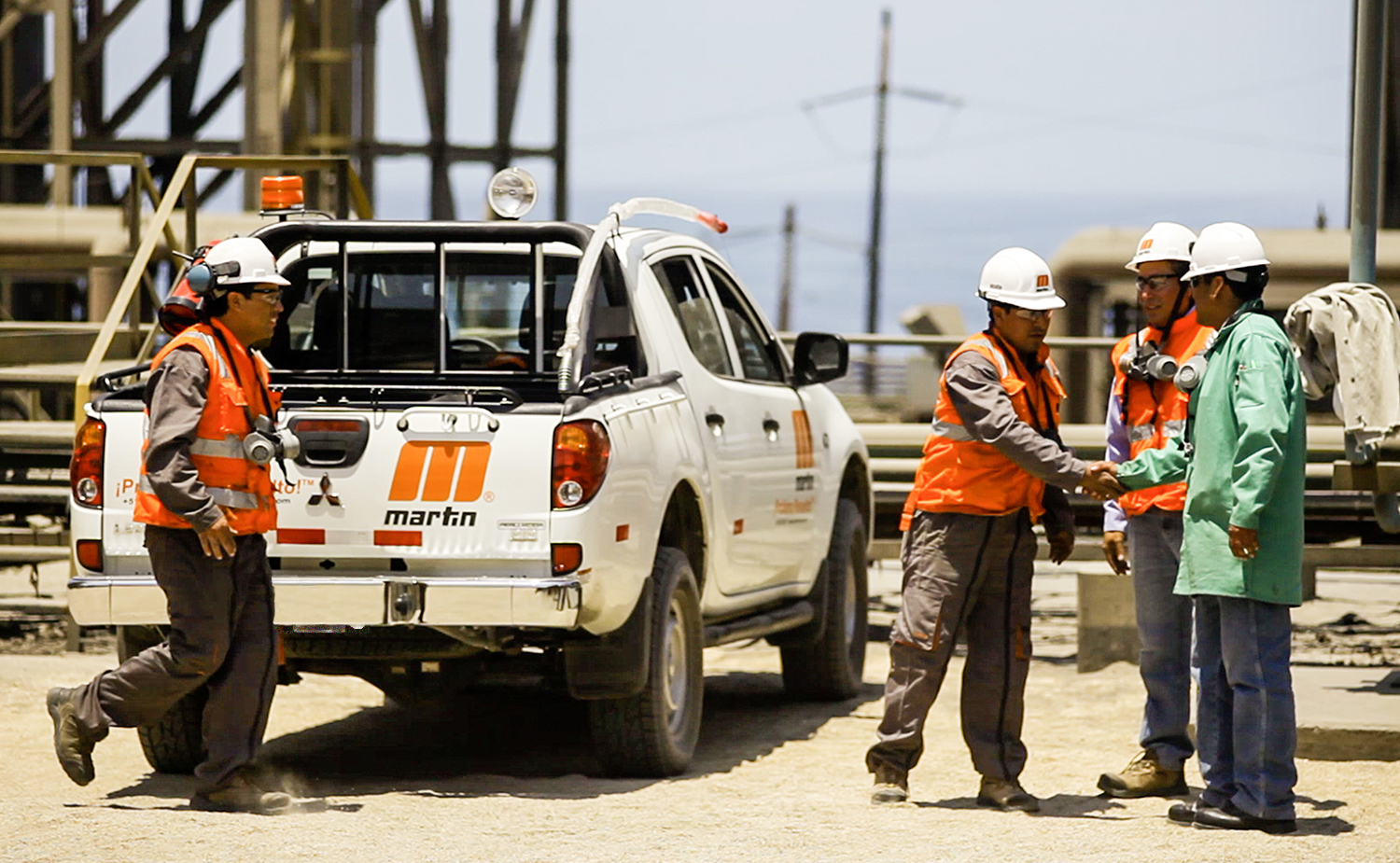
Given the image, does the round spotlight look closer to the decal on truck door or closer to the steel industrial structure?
the decal on truck door

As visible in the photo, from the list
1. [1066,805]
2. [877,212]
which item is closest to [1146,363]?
[1066,805]

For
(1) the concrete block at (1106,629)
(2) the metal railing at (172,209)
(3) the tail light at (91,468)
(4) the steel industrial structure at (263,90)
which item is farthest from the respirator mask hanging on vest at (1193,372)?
(4) the steel industrial structure at (263,90)

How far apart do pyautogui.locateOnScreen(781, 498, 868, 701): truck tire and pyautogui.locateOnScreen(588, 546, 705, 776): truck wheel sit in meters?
1.90

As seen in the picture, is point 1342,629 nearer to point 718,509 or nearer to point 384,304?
point 718,509

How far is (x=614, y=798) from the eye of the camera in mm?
7352

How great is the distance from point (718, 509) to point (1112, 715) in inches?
92.7

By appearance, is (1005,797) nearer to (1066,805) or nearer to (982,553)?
(1066,805)

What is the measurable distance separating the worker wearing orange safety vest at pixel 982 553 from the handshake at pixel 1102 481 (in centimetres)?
1

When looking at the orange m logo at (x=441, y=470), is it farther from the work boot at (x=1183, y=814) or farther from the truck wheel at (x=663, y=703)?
the work boot at (x=1183, y=814)

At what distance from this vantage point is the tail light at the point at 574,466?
713cm

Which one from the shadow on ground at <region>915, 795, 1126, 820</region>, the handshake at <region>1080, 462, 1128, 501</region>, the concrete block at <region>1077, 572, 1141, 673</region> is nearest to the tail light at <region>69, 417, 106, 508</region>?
the shadow on ground at <region>915, 795, 1126, 820</region>

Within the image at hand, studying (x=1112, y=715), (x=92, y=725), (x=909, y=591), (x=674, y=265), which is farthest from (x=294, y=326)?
(x=1112, y=715)

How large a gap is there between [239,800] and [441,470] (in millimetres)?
1232

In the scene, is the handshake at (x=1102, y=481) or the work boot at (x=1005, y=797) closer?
the handshake at (x=1102, y=481)
